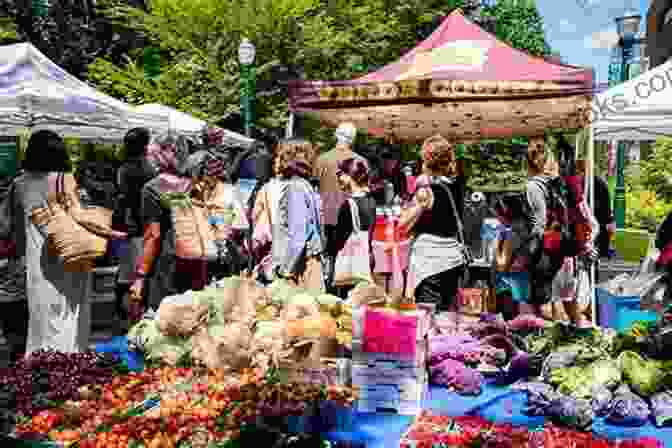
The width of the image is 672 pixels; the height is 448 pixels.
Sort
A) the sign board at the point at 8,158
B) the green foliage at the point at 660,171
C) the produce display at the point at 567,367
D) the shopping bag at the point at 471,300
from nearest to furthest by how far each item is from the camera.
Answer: the produce display at the point at 567,367 → the shopping bag at the point at 471,300 → the sign board at the point at 8,158 → the green foliage at the point at 660,171

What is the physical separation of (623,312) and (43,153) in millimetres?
4501

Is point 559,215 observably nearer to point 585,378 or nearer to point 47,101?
point 585,378

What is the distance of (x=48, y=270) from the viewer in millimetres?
4055

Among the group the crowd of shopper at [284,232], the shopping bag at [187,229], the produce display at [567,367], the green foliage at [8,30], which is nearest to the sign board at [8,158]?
the green foliage at [8,30]

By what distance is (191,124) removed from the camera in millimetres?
11281

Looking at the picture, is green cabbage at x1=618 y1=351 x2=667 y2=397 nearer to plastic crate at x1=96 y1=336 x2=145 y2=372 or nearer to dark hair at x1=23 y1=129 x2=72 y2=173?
plastic crate at x1=96 y1=336 x2=145 y2=372

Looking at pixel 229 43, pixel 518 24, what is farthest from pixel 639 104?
pixel 518 24

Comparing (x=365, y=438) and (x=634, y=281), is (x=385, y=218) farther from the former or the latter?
(x=365, y=438)

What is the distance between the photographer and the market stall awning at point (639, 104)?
701 centimetres

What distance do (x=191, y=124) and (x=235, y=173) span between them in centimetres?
509

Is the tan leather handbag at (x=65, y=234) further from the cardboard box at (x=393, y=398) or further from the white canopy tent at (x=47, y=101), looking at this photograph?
the white canopy tent at (x=47, y=101)

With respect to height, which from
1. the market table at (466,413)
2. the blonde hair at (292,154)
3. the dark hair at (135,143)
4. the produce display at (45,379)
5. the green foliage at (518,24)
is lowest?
the market table at (466,413)

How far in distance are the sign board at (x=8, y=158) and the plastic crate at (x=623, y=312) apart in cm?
1353

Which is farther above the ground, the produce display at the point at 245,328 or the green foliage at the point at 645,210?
the green foliage at the point at 645,210
